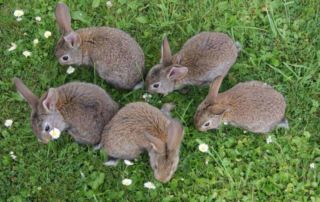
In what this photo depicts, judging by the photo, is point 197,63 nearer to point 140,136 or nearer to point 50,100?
point 140,136

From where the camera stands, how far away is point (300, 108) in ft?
19.8

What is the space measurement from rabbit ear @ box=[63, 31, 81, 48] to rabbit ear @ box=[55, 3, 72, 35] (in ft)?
0.23

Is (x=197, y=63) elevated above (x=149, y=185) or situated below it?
above

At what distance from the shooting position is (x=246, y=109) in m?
5.67

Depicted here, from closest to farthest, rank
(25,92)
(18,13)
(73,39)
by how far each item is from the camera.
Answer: (25,92) → (73,39) → (18,13)

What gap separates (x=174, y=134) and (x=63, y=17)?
6.48 feet

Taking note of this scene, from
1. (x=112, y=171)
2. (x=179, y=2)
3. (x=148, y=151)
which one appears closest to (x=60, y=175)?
(x=112, y=171)

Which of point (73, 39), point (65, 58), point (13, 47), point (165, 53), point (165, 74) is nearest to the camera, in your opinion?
point (165, 53)

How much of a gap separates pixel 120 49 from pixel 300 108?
2037 mm

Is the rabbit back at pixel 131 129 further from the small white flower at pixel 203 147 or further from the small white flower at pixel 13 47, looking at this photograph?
the small white flower at pixel 13 47

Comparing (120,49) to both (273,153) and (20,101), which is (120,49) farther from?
(273,153)

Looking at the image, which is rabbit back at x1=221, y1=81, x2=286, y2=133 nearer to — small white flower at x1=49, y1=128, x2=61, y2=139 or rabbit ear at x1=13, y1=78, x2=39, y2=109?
small white flower at x1=49, y1=128, x2=61, y2=139

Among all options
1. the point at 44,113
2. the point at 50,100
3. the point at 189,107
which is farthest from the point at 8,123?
the point at 189,107

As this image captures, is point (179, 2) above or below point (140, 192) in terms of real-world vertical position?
above
